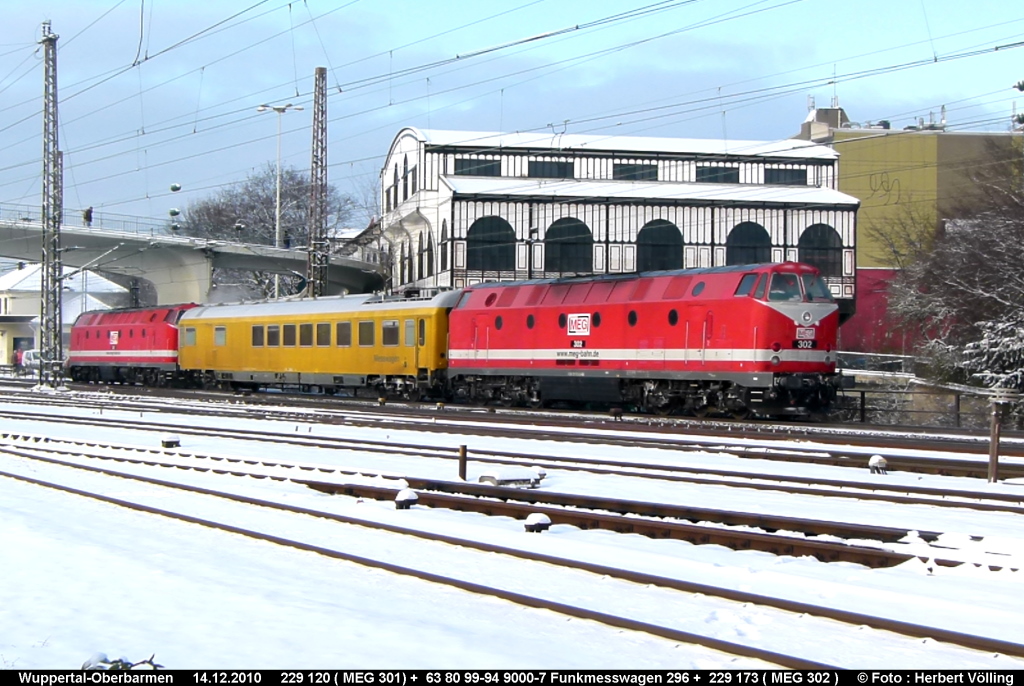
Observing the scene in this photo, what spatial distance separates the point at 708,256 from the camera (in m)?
60.0

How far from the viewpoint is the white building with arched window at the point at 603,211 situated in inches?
2328

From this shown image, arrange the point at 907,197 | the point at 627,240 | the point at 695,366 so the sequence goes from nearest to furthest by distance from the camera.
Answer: the point at 695,366, the point at 627,240, the point at 907,197

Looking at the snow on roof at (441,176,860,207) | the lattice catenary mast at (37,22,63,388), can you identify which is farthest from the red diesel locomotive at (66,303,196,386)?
the snow on roof at (441,176,860,207)

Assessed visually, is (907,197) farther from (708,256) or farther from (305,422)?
(305,422)

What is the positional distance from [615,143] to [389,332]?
35.4 m

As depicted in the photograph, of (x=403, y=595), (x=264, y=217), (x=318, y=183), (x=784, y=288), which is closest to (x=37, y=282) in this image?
(x=264, y=217)

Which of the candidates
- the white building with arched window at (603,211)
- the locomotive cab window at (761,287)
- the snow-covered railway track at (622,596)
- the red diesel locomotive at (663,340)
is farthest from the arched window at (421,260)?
the snow-covered railway track at (622,596)

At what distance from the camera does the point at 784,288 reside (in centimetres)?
2303

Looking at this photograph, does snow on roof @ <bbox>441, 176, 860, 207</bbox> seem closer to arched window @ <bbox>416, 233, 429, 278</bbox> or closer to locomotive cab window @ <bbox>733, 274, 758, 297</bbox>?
arched window @ <bbox>416, 233, 429, 278</bbox>

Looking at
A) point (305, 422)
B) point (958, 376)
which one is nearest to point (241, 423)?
point (305, 422)

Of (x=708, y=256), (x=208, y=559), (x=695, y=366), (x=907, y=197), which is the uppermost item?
(x=907, y=197)

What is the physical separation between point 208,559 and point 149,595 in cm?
156

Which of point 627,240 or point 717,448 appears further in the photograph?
point 627,240

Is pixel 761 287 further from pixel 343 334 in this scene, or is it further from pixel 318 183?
pixel 318 183
